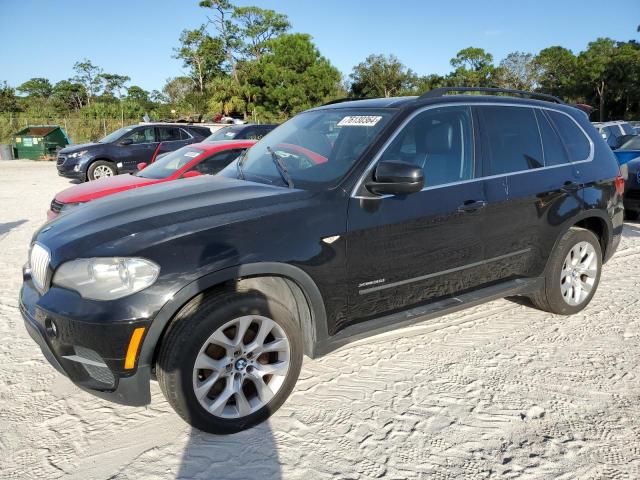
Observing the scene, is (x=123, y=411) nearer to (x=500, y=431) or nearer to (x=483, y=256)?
(x=500, y=431)

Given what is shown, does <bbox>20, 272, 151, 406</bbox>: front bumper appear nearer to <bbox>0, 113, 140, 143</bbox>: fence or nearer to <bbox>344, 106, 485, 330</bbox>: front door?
<bbox>344, 106, 485, 330</bbox>: front door

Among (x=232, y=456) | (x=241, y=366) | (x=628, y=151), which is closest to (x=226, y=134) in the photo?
(x=628, y=151)

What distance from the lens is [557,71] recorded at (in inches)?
1918

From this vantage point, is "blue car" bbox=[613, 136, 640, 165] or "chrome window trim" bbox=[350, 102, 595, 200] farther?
"blue car" bbox=[613, 136, 640, 165]

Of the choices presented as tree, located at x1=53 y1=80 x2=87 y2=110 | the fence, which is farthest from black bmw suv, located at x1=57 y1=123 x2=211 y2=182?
tree, located at x1=53 y1=80 x2=87 y2=110

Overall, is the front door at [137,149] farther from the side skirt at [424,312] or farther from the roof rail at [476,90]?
the side skirt at [424,312]

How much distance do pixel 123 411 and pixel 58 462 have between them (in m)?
0.51

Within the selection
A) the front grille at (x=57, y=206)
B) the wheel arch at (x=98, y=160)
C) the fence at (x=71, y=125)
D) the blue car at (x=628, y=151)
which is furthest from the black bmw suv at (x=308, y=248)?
the fence at (x=71, y=125)

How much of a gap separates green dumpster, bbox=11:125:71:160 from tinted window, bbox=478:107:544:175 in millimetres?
24132

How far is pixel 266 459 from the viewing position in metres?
2.60

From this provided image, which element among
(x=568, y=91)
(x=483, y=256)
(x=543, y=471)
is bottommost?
(x=543, y=471)

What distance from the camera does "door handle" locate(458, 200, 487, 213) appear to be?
11.4 feet

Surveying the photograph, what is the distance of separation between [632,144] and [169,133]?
1167cm

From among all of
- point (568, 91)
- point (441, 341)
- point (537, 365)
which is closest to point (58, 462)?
point (441, 341)
